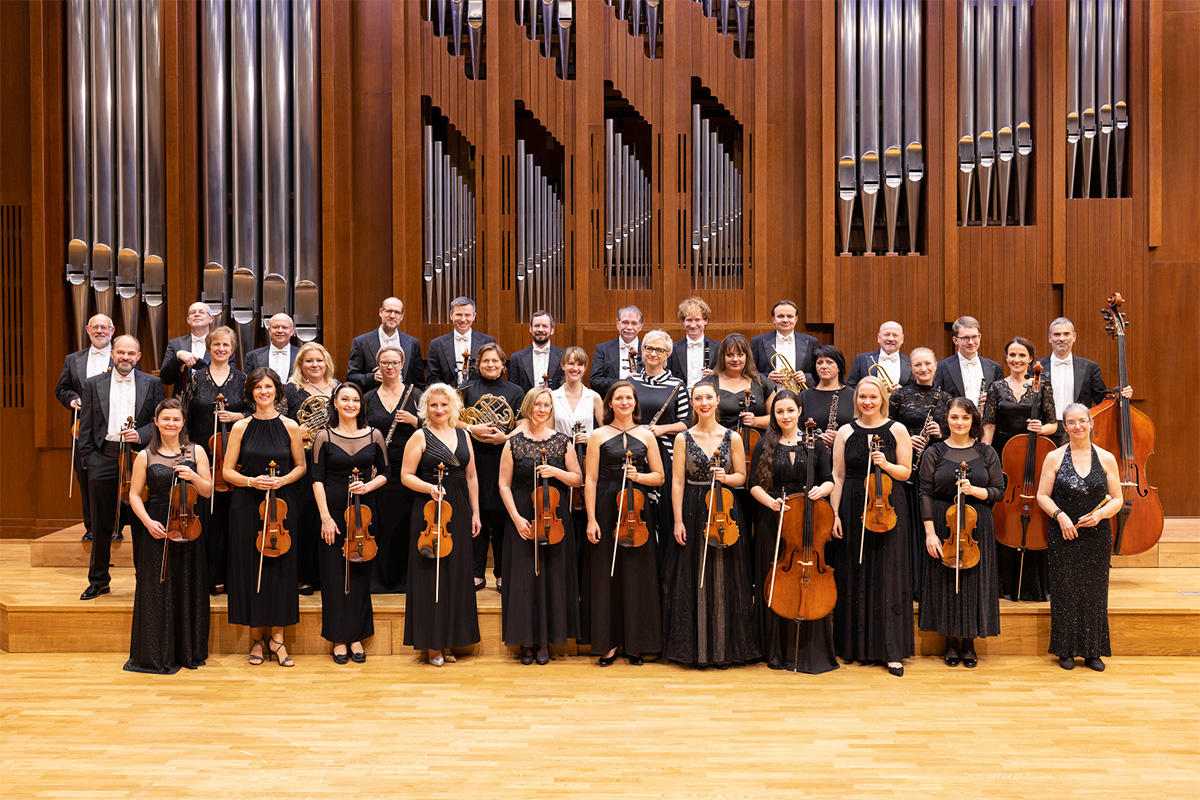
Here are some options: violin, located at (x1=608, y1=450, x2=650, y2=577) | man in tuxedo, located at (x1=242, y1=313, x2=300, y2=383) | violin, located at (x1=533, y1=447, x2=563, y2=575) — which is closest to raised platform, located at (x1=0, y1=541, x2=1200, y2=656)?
violin, located at (x1=533, y1=447, x2=563, y2=575)

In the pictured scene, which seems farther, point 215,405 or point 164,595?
point 215,405

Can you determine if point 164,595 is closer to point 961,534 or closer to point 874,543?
point 874,543

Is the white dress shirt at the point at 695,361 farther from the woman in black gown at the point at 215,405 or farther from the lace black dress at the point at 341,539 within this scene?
the woman in black gown at the point at 215,405

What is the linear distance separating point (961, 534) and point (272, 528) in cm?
273

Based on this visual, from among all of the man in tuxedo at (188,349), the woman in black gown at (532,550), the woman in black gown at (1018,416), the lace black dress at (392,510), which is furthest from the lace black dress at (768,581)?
the man in tuxedo at (188,349)

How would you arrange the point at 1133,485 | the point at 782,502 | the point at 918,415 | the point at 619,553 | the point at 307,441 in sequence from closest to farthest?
1. the point at 782,502
2. the point at 619,553
3. the point at 1133,485
4. the point at 307,441
5. the point at 918,415

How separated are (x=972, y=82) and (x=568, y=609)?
12.1 feet

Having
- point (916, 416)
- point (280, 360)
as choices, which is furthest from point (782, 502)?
point (280, 360)

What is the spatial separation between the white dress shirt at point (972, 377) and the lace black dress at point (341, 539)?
268 centimetres

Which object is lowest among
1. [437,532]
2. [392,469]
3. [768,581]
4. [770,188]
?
[768,581]

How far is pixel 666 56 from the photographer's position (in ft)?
18.2

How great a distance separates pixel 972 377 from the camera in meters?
4.60

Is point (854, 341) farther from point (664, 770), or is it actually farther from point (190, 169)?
point (190, 169)

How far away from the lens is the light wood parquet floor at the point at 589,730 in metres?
2.90
